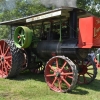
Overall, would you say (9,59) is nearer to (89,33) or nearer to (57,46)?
(57,46)

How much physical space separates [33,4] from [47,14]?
19.9m

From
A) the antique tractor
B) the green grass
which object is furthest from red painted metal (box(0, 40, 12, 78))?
the green grass

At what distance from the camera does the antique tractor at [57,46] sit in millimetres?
5355

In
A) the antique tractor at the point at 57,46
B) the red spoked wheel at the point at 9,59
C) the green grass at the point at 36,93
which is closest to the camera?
the green grass at the point at 36,93

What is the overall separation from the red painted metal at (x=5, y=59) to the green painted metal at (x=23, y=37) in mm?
438

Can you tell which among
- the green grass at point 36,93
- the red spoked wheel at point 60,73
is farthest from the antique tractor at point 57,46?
the green grass at point 36,93

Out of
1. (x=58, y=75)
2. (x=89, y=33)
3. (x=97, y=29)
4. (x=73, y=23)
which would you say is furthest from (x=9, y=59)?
(x=97, y=29)

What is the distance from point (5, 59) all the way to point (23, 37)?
3.59 ft

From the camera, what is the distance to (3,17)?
30.8 m

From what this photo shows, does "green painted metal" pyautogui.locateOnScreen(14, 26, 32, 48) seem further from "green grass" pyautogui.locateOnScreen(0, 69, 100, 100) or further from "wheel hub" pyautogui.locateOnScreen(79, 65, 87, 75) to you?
"wheel hub" pyautogui.locateOnScreen(79, 65, 87, 75)

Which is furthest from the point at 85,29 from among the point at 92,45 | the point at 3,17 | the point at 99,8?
the point at 3,17

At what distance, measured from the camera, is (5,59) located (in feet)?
23.4

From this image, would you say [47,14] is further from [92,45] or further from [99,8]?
[99,8]

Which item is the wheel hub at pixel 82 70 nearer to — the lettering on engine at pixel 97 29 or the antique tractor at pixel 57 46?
the antique tractor at pixel 57 46
